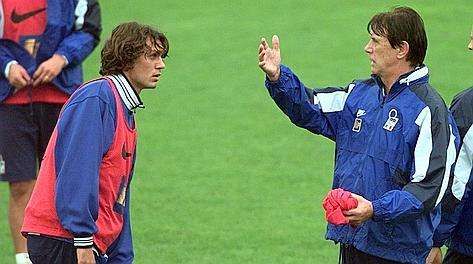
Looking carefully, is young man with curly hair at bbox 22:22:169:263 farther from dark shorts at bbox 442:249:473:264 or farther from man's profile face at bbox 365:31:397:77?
dark shorts at bbox 442:249:473:264

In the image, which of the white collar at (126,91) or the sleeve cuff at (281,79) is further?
the sleeve cuff at (281,79)

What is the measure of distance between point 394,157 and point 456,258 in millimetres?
845

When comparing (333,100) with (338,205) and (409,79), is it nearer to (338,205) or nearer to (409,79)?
(409,79)

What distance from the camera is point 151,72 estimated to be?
530 centimetres

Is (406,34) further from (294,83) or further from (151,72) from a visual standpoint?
(151,72)

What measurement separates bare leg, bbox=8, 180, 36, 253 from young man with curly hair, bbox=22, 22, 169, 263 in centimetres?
229

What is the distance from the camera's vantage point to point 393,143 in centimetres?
519

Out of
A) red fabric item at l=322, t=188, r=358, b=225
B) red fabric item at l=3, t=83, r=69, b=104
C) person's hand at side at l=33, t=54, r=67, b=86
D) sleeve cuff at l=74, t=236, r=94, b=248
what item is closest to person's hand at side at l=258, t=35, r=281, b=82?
red fabric item at l=322, t=188, r=358, b=225

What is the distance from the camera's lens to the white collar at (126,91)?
5.22m

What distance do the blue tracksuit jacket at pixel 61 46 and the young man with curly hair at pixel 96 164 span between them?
2.50 meters

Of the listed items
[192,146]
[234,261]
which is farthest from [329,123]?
[192,146]

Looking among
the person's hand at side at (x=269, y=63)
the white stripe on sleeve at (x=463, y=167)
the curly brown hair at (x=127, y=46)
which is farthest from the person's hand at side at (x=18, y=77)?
the white stripe on sleeve at (x=463, y=167)

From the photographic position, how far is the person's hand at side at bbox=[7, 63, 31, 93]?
24.8 feet

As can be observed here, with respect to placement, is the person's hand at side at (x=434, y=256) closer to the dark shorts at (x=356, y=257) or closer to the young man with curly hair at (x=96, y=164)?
the dark shorts at (x=356, y=257)
